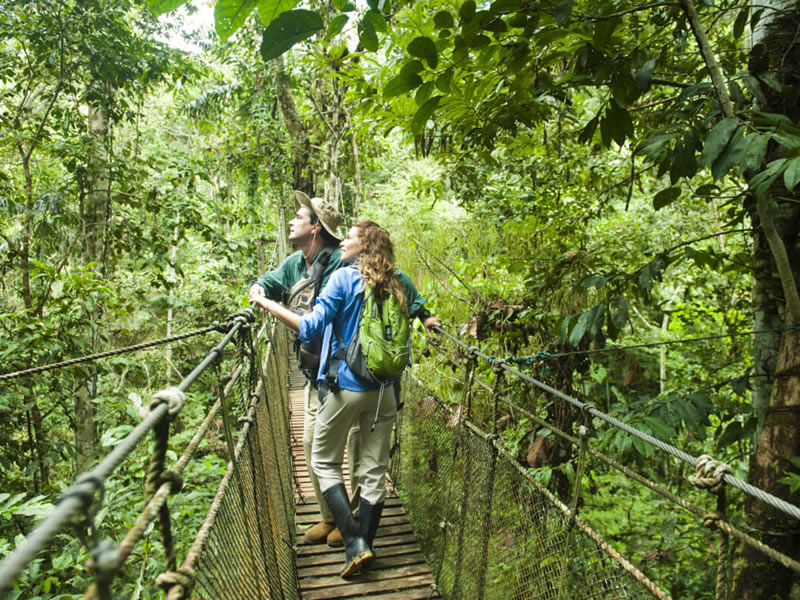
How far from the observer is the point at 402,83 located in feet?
3.01

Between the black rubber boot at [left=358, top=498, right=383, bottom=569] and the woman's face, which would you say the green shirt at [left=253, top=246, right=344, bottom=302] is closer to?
the woman's face

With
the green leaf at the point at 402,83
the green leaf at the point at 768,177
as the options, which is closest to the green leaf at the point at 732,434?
the green leaf at the point at 768,177

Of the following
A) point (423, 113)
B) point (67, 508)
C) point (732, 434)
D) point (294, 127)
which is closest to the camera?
point (67, 508)

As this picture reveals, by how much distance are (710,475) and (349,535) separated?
1.48 m

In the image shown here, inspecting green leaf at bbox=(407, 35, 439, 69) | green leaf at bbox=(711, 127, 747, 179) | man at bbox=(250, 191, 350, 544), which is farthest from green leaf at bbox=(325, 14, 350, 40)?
man at bbox=(250, 191, 350, 544)

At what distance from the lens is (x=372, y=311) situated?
1.87m

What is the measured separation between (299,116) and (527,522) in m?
4.95

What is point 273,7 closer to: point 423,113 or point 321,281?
point 423,113

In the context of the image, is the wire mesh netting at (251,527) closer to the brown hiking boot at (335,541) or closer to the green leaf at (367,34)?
the brown hiking boot at (335,541)

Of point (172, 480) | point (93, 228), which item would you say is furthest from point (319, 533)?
point (93, 228)

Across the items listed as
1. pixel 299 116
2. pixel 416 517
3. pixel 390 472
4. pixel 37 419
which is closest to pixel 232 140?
pixel 299 116

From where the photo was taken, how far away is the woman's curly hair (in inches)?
75.1

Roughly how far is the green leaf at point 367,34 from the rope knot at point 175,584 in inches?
29.3

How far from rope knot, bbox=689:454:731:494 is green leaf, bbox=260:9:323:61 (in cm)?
78
